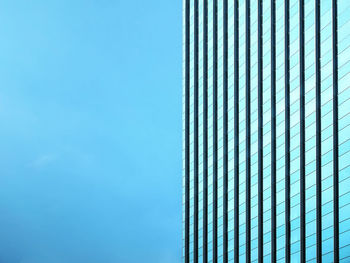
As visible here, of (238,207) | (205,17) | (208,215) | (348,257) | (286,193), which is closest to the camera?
(348,257)

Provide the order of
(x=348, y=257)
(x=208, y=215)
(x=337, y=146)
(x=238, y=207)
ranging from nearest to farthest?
(x=348, y=257), (x=337, y=146), (x=238, y=207), (x=208, y=215)

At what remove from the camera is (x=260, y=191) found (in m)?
93.1

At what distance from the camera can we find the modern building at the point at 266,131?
Result: 268ft

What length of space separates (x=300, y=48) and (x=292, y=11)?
4.41 metres

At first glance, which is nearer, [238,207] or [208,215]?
[238,207]

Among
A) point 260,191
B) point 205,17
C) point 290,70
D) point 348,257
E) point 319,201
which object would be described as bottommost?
point 348,257

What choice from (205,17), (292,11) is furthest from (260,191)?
(205,17)

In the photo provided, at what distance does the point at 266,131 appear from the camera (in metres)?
94.1

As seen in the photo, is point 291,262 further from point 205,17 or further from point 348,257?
point 205,17

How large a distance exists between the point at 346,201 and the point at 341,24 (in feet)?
53.5

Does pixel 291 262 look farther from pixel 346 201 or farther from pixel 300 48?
pixel 300 48

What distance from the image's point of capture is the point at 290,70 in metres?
91.2

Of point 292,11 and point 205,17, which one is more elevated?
point 205,17

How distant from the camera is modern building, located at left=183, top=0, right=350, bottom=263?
81.8 metres
